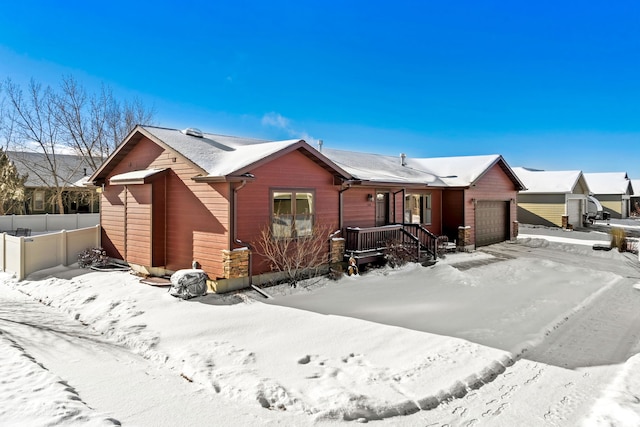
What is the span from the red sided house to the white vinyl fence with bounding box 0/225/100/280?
76cm

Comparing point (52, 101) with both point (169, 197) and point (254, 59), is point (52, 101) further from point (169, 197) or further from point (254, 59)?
point (169, 197)

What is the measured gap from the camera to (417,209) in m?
18.3

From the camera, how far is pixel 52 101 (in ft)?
92.1

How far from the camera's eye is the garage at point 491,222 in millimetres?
19688

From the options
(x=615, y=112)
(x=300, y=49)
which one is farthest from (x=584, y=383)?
(x=615, y=112)

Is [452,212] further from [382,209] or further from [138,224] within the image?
[138,224]

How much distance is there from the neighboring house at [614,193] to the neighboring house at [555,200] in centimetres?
1288

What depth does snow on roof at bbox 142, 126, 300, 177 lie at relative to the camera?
10.6m

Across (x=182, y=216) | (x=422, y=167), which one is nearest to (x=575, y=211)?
(x=422, y=167)

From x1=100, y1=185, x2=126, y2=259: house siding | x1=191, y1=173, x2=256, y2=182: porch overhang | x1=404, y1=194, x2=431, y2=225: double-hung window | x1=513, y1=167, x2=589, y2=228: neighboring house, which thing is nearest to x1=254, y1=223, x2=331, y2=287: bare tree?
x1=191, y1=173, x2=256, y2=182: porch overhang

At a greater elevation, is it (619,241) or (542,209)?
(542,209)

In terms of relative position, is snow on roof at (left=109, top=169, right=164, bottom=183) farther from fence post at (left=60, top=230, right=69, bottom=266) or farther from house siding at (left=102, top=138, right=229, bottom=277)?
fence post at (left=60, top=230, right=69, bottom=266)

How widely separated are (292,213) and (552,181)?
25965 millimetres

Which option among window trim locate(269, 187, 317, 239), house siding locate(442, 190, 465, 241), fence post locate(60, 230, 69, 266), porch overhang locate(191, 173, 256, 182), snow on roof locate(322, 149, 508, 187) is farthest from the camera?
house siding locate(442, 190, 465, 241)
